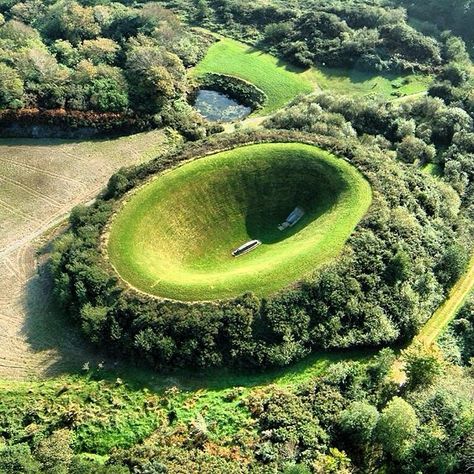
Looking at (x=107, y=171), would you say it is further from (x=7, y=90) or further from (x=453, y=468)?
(x=453, y=468)

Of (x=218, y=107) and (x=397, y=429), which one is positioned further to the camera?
(x=218, y=107)

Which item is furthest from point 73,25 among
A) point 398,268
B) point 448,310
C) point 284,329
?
point 448,310

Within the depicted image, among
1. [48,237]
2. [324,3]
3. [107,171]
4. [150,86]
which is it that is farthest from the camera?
[324,3]

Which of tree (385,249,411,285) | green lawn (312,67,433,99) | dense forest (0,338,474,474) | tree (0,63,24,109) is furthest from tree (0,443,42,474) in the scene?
green lawn (312,67,433,99)

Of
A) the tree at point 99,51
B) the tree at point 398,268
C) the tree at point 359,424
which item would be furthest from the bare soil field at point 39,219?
the tree at point 398,268

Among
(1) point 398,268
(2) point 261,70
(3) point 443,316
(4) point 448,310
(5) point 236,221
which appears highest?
(1) point 398,268

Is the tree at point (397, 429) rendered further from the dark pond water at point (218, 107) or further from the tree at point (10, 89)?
the tree at point (10, 89)

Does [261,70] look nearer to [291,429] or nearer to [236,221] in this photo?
[236,221]

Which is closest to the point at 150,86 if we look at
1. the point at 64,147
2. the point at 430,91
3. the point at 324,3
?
the point at 64,147
